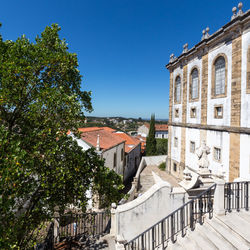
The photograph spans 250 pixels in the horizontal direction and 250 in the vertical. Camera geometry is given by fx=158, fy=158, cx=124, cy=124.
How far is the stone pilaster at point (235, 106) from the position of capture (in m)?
11.3

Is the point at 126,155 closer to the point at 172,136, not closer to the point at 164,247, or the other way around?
the point at 172,136

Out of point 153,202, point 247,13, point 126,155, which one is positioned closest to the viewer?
point 153,202

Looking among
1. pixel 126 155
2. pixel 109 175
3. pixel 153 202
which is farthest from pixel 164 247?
pixel 126 155

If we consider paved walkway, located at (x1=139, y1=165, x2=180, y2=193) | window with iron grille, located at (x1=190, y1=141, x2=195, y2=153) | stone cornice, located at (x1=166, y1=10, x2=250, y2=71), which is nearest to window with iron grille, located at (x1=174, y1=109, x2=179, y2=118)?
window with iron grille, located at (x1=190, y1=141, x2=195, y2=153)

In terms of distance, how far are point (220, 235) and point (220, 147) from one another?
386 inches

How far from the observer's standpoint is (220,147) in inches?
511

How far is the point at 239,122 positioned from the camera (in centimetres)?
1126

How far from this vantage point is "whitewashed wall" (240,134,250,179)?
10.5m

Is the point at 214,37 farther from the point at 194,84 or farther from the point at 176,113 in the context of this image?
the point at 176,113

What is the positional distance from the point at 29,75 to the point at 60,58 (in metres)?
1.15

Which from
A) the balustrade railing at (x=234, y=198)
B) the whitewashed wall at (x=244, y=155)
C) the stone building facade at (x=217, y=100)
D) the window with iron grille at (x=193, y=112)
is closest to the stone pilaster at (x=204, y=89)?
the stone building facade at (x=217, y=100)

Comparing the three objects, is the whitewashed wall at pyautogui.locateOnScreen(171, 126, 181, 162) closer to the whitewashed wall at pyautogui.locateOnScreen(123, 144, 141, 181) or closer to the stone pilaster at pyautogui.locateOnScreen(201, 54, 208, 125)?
the stone pilaster at pyautogui.locateOnScreen(201, 54, 208, 125)

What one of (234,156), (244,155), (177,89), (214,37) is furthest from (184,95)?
(244,155)

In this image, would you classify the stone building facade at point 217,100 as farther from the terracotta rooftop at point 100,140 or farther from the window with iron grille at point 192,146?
the terracotta rooftop at point 100,140
